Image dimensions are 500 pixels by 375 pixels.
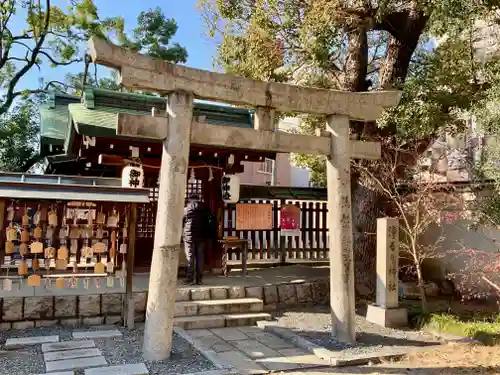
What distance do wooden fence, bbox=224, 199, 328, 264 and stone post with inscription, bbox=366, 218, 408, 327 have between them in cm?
522

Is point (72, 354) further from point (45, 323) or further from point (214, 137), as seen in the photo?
point (214, 137)

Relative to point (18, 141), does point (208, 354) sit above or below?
below

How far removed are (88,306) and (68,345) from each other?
1.31m

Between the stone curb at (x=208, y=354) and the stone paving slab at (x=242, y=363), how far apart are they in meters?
0.10

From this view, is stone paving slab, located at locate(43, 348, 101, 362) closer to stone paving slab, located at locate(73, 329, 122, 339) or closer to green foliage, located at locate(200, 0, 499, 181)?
stone paving slab, located at locate(73, 329, 122, 339)

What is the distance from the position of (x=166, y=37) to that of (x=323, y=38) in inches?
632

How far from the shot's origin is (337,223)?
23.9 ft

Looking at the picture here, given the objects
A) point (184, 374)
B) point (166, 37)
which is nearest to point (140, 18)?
point (166, 37)

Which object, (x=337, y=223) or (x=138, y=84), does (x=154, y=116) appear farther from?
(x=337, y=223)

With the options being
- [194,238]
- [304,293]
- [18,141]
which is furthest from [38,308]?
[18,141]

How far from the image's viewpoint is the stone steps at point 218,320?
25.9ft

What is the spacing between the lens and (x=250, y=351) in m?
6.70

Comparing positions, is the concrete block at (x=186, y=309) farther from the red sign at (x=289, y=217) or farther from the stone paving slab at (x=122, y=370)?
the red sign at (x=289, y=217)

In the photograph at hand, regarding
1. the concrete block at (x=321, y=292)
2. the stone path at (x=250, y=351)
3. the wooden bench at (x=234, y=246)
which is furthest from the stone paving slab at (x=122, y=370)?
the wooden bench at (x=234, y=246)
